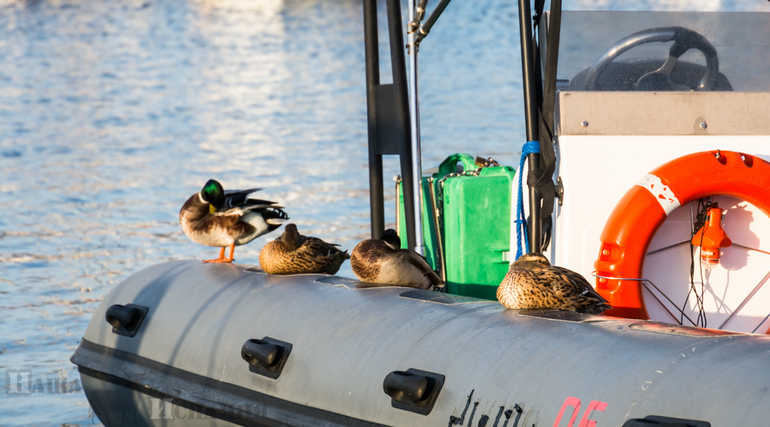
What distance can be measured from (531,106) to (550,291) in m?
0.80

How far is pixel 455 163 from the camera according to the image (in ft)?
18.2

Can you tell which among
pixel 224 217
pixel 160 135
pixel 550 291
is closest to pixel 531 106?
pixel 550 291

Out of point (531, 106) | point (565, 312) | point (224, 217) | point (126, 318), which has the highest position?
point (531, 106)

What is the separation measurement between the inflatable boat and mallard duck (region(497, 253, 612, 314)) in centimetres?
6

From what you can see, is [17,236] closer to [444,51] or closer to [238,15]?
[444,51]

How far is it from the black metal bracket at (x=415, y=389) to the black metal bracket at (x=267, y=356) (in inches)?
26.0

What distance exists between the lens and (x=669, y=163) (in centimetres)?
348

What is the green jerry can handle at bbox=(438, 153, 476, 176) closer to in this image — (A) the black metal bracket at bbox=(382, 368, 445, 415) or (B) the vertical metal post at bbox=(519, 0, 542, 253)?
(B) the vertical metal post at bbox=(519, 0, 542, 253)

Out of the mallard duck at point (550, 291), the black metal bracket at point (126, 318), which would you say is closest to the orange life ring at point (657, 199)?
the mallard duck at point (550, 291)

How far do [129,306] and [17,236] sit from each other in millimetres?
4743

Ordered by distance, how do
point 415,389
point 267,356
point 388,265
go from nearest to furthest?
point 415,389 → point 267,356 → point 388,265

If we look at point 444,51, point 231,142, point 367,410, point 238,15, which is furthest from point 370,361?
point 238,15

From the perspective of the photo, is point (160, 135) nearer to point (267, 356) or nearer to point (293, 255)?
point (293, 255)

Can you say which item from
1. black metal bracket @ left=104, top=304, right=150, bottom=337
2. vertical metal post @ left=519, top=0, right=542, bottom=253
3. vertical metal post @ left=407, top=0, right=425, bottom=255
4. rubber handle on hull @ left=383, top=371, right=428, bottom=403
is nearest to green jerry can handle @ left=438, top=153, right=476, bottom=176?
vertical metal post @ left=407, top=0, right=425, bottom=255
